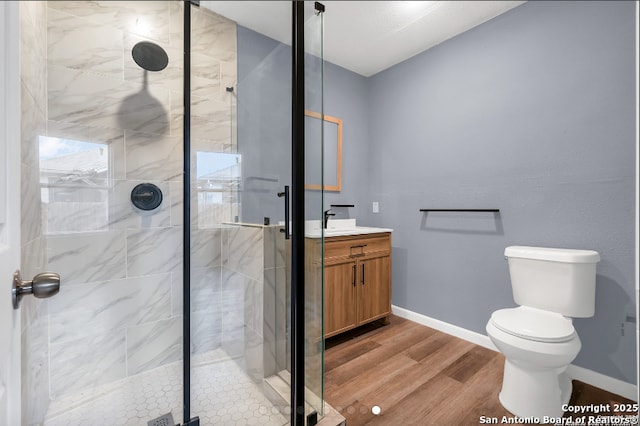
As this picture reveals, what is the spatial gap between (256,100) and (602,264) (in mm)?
2201

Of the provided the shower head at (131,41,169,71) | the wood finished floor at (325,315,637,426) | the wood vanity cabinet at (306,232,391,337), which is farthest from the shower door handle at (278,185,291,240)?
the shower head at (131,41,169,71)

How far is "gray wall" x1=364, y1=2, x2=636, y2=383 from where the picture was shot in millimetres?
1530

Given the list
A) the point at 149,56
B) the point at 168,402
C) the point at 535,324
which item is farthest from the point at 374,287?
the point at 149,56

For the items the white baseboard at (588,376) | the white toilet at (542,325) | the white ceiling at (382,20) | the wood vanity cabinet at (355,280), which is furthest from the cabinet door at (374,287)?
the white ceiling at (382,20)

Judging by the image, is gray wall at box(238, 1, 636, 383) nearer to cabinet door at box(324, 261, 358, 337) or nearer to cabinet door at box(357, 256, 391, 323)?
cabinet door at box(357, 256, 391, 323)

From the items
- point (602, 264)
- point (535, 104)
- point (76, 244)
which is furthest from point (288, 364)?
point (535, 104)

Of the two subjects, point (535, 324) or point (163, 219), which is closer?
point (535, 324)

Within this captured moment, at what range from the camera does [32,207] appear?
116 centimetres

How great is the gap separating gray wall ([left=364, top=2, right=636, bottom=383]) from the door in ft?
7.70

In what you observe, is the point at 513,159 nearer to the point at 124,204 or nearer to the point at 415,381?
the point at 415,381

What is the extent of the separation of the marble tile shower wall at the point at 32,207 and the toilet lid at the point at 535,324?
203cm

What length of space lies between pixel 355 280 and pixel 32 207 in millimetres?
1829

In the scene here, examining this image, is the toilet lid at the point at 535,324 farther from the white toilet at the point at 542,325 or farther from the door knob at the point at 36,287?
the door knob at the point at 36,287

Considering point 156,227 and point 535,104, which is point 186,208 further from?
point 535,104
